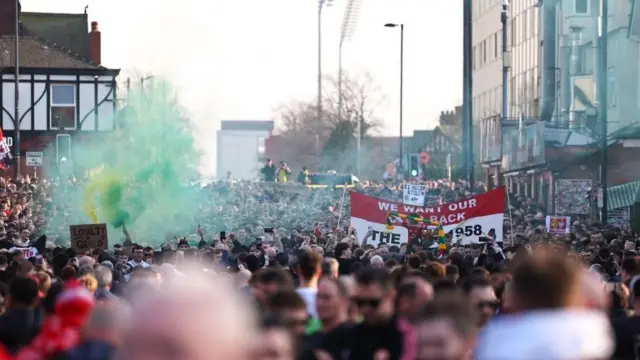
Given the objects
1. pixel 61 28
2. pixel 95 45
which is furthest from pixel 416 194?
pixel 61 28

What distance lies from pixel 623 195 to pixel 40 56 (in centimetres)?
2845

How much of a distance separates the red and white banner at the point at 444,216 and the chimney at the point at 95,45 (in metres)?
42.3

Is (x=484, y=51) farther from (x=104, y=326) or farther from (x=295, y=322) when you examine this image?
(x=104, y=326)

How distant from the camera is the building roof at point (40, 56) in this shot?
2328 inches

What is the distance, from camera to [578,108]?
5250 centimetres

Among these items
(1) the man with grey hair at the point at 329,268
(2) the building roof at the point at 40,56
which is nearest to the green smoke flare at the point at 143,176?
(2) the building roof at the point at 40,56

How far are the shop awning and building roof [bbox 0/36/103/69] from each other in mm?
25452

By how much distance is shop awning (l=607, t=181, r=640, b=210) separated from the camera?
1489 inches

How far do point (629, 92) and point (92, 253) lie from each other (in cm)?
3244

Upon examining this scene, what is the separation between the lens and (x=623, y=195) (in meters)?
39.1

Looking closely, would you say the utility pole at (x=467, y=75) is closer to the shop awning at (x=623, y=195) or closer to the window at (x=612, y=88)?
the shop awning at (x=623, y=195)

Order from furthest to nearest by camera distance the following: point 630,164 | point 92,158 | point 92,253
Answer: point 92,158 < point 630,164 < point 92,253

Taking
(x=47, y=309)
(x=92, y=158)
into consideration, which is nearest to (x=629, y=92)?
(x=92, y=158)

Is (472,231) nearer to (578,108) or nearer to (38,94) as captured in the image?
(578,108)
